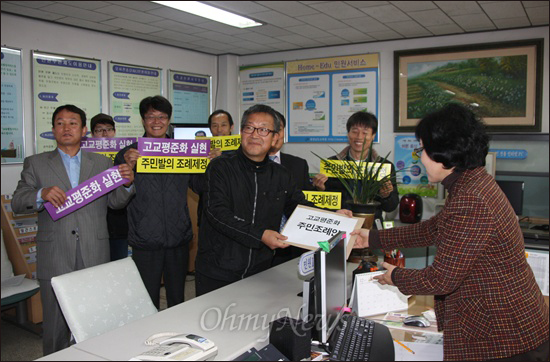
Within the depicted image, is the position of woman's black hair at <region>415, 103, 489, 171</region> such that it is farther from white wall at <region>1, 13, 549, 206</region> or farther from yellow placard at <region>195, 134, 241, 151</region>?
white wall at <region>1, 13, 549, 206</region>

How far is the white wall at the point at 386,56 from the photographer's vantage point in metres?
5.03

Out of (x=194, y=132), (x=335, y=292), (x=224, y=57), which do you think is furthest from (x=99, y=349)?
(x=224, y=57)

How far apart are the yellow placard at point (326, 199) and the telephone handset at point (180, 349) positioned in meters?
1.51

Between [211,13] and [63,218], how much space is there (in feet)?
8.43

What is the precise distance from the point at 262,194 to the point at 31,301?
2.68m

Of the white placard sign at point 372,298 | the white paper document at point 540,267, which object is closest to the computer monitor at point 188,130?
the white paper document at point 540,267

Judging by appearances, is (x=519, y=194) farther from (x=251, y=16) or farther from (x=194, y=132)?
(x=194, y=132)

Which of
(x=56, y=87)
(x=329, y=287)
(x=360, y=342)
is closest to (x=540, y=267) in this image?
(x=360, y=342)

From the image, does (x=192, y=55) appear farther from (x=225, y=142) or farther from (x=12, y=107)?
(x=225, y=142)

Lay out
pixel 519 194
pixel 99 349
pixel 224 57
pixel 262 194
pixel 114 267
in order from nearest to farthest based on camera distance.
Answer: pixel 99 349
pixel 114 267
pixel 262 194
pixel 519 194
pixel 224 57

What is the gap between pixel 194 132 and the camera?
19.4 feet

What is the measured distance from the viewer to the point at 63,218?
284 cm

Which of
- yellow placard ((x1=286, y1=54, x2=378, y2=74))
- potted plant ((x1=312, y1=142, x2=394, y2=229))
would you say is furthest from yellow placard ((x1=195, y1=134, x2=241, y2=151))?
yellow placard ((x1=286, y1=54, x2=378, y2=74))

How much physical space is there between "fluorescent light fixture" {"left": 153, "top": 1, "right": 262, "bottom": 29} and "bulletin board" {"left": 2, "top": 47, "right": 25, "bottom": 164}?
159 centimetres
